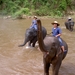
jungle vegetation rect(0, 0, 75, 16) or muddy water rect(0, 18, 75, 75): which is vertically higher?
jungle vegetation rect(0, 0, 75, 16)

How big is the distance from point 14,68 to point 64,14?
58.5 feet

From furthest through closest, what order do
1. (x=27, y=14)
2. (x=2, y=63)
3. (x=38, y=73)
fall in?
(x=27, y=14) < (x=2, y=63) < (x=38, y=73)

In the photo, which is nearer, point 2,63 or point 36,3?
point 2,63

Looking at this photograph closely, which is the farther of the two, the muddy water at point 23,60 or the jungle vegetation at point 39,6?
the jungle vegetation at point 39,6

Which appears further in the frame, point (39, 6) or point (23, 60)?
point (39, 6)

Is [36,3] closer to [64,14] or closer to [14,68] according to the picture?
[64,14]

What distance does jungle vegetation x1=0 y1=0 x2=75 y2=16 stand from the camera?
909 inches

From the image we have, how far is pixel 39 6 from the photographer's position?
81.3ft

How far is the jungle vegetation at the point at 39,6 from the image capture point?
23.1 metres

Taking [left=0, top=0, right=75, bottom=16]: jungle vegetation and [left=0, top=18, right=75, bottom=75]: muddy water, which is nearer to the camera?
[left=0, top=18, right=75, bottom=75]: muddy water

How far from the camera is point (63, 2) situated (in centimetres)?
2480

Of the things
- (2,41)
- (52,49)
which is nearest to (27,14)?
(2,41)

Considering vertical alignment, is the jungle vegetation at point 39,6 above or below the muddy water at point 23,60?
above

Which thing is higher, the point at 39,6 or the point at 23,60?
the point at 39,6
